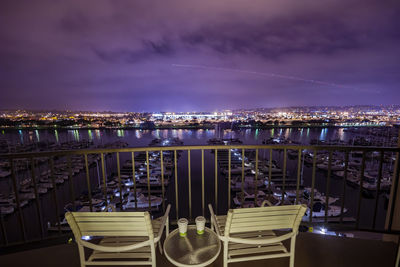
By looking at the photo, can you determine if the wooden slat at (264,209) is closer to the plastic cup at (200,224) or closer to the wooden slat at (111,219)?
the plastic cup at (200,224)

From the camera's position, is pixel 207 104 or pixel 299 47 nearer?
pixel 299 47

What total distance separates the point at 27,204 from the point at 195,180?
14729 millimetres

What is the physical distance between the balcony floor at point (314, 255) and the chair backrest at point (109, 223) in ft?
2.98

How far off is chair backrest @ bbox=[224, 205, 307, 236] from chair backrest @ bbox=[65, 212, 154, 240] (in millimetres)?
703

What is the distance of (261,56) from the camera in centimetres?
1820

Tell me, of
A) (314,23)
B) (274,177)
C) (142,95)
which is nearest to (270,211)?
(314,23)

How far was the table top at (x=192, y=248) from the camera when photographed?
1530 mm

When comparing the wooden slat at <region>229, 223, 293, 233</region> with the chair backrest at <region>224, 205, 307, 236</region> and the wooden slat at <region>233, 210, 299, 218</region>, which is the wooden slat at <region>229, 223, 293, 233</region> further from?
the wooden slat at <region>233, 210, 299, 218</region>

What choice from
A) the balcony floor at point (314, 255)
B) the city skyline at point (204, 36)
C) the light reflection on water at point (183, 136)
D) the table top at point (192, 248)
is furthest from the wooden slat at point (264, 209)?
the light reflection on water at point (183, 136)

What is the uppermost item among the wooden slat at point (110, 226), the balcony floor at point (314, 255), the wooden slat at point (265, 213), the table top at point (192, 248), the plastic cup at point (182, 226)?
the wooden slat at point (265, 213)

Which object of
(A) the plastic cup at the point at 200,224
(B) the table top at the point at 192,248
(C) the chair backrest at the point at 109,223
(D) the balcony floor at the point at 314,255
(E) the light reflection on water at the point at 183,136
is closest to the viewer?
(C) the chair backrest at the point at 109,223

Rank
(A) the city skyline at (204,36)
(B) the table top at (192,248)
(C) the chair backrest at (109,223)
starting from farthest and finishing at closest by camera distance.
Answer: (A) the city skyline at (204,36) → (B) the table top at (192,248) → (C) the chair backrest at (109,223)

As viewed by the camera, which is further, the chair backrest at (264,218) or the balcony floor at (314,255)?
the balcony floor at (314,255)

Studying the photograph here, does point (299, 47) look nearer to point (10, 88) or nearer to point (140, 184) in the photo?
point (140, 184)
